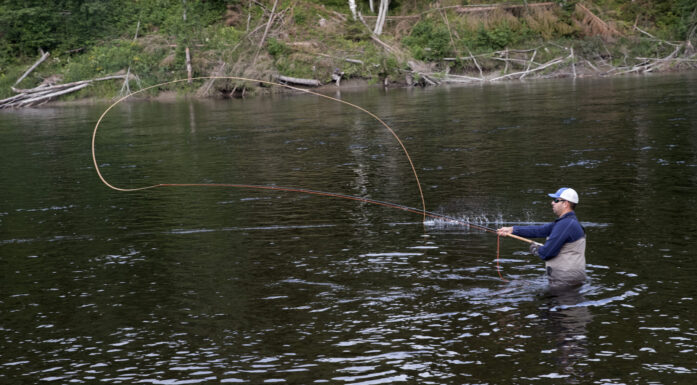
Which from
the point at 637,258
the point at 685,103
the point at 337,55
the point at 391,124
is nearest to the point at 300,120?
the point at 391,124

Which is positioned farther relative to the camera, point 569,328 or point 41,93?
point 41,93

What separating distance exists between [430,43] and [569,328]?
3297cm

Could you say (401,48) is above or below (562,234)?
above

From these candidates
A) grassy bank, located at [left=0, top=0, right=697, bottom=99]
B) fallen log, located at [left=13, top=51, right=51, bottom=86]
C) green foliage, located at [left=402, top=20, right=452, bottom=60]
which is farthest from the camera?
fallen log, located at [left=13, top=51, right=51, bottom=86]

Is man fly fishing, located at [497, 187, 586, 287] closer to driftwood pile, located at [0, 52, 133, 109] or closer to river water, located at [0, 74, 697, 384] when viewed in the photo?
river water, located at [0, 74, 697, 384]

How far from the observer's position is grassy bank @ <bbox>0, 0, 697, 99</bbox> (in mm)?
37719

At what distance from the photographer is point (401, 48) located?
3888cm

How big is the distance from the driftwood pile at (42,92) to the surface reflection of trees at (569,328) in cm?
3316

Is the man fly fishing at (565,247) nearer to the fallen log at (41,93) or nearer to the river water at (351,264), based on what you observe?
the river water at (351,264)

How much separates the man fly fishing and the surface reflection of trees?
0.43 ft

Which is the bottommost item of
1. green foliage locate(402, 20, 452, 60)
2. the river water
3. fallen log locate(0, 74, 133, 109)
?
the river water

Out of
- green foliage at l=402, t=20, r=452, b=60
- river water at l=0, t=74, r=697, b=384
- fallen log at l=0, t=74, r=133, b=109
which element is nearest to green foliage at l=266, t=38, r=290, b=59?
green foliage at l=402, t=20, r=452, b=60

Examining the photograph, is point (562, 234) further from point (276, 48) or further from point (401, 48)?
point (401, 48)

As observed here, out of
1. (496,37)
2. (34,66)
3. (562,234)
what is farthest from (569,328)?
(34,66)
